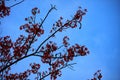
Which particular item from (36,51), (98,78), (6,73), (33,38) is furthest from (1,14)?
(98,78)

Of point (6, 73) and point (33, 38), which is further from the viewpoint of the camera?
point (6, 73)

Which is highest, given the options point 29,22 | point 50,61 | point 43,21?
point 29,22

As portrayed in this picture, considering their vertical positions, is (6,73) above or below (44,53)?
above

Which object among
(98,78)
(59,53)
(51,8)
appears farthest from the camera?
(98,78)

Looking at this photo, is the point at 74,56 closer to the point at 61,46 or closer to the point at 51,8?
the point at 61,46

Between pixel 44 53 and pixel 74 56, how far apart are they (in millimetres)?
1810

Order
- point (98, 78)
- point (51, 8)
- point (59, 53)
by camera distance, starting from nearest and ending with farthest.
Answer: point (59, 53)
point (51, 8)
point (98, 78)

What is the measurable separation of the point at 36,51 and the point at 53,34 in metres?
1.36

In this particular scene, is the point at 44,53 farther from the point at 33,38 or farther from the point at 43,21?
the point at 43,21

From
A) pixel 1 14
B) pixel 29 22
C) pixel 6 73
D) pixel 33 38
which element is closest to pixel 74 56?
pixel 33 38

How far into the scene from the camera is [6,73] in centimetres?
1541

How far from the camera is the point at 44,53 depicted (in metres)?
9.32

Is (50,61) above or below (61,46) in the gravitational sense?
below

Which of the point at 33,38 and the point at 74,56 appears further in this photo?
the point at 74,56
